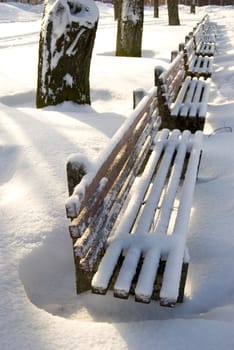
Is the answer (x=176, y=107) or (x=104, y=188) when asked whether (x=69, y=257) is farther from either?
(x=176, y=107)

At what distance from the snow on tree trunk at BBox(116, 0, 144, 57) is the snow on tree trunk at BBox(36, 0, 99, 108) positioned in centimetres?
423

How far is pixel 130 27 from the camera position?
9453 millimetres

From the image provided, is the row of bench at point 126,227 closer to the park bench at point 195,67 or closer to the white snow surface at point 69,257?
the white snow surface at point 69,257

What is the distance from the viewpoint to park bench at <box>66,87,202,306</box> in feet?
6.00

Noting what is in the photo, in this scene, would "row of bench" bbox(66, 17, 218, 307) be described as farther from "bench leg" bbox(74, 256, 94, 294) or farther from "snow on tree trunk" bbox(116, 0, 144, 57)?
"snow on tree trunk" bbox(116, 0, 144, 57)

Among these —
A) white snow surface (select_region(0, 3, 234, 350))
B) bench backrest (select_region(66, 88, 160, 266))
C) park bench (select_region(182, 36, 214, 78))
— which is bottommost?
white snow surface (select_region(0, 3, 234, 350))

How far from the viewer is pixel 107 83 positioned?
7070 mm

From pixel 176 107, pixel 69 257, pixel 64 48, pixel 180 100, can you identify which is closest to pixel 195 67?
pixel 180 100

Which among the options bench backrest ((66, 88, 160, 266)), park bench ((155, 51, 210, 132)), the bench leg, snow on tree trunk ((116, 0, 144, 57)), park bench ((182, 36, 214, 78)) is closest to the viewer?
bench backrest ((66, 88, 160, 266))

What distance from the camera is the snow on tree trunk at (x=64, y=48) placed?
5.04 meters

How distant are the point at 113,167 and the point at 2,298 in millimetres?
958

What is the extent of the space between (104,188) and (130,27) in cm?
826

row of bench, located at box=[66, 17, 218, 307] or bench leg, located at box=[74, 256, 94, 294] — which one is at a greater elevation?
row of bench, located at box=[66, 17, 218, 307]

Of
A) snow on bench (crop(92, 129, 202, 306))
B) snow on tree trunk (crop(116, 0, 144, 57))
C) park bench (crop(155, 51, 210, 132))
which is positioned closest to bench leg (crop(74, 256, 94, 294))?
snow on bench (crop(92, 129, 202, 306))
